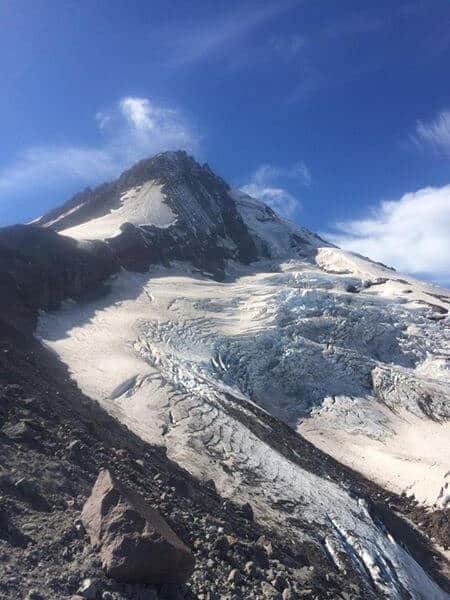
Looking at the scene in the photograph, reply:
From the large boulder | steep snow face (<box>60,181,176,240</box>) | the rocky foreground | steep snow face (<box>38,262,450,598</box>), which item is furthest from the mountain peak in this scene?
the large boulder

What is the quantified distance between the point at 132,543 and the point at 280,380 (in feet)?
90.7

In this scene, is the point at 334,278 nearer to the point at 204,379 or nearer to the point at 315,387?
the point at 315,387

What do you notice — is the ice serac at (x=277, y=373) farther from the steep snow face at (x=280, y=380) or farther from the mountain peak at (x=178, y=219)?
the mountain peak at (x=178, y=219)

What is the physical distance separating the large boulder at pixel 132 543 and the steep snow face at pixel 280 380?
8.17 metres

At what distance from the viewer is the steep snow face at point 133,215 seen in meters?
52.3

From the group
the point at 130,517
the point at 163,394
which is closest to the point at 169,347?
the point at 163,394

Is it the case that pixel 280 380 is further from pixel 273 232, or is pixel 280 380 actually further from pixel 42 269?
pixel 273 232

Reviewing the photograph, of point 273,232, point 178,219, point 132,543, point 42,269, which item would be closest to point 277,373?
point 42,269

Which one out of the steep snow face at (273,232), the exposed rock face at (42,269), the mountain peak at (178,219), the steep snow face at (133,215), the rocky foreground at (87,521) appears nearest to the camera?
the rocky foreground at (87,521)

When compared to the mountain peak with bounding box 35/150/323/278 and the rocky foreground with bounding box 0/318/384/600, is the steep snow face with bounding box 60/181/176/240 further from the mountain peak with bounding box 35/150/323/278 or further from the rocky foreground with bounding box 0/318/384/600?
the rocky foreground with bounding box 0/318/384/600

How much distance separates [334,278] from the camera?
5344 centimetres

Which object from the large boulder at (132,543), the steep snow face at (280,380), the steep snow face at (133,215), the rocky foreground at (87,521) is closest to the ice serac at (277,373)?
the steep snow face at (280,380)

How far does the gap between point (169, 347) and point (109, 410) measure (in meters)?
10.8

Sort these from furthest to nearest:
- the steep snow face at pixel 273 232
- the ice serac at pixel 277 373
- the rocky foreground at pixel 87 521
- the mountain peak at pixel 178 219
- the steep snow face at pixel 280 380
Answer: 1. the steep snow face at pixel 273 232
2. the mountain peak at pixel 178 219
3. the ice serac at pixel 277 373
4. the steep snow face at pixel 280 380
5. the rocky foreground at pixel 87 521
